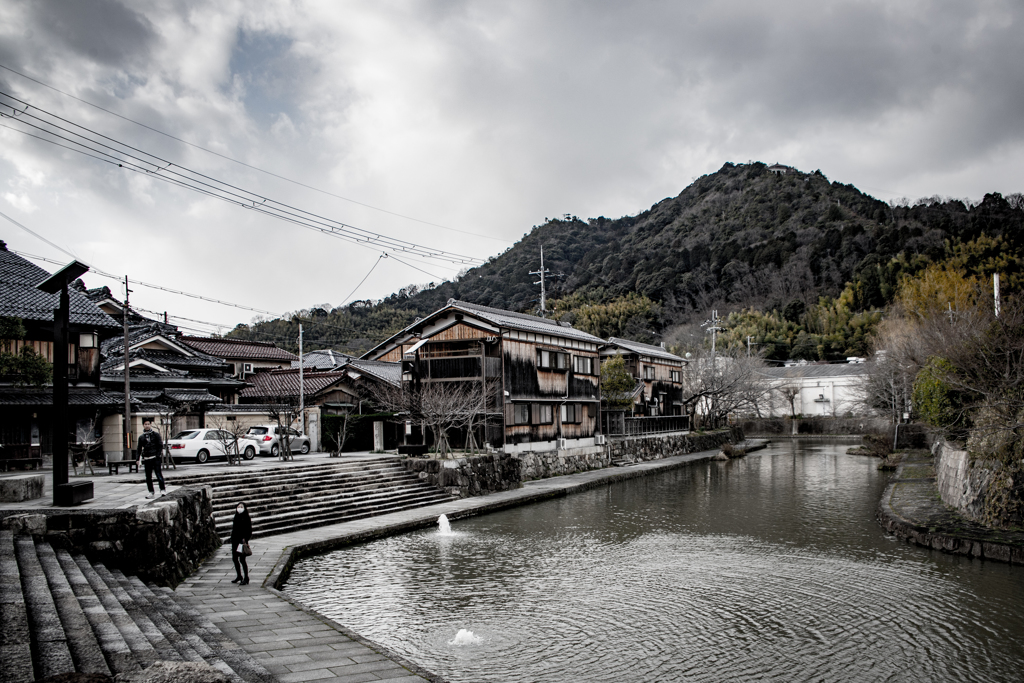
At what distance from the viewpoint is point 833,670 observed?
24.7ft

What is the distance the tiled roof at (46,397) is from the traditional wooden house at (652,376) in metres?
27.5

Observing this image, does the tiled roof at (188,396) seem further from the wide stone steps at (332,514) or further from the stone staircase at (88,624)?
the stone staircase at (88,624)

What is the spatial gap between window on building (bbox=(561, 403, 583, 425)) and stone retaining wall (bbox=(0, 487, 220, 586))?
74.2 feet

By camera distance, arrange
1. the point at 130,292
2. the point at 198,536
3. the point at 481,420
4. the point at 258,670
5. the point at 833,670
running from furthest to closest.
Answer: the point at 481,420 → the point at 130,292 → the point at 198,536 → the point at 833,670 → the point at 258,670

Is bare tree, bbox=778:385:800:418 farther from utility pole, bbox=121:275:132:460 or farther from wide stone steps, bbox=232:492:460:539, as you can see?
utility pole, bbox=121:275:132:460

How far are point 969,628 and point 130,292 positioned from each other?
27.1m

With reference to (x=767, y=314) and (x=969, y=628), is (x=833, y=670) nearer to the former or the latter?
(x=969, y=628)

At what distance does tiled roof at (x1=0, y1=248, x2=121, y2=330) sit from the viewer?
62.7 ft

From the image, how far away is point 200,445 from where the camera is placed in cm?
2427

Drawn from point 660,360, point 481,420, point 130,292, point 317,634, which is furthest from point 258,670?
point 660,360

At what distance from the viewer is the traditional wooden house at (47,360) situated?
1980cm

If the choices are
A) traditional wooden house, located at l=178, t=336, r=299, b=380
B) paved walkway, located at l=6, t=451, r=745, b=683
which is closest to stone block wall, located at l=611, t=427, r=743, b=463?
paved walkway, located at l=6, t=451, r=745, b=683

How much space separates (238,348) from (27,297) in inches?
1081

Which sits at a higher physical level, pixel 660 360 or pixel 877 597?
pixel 660 360
